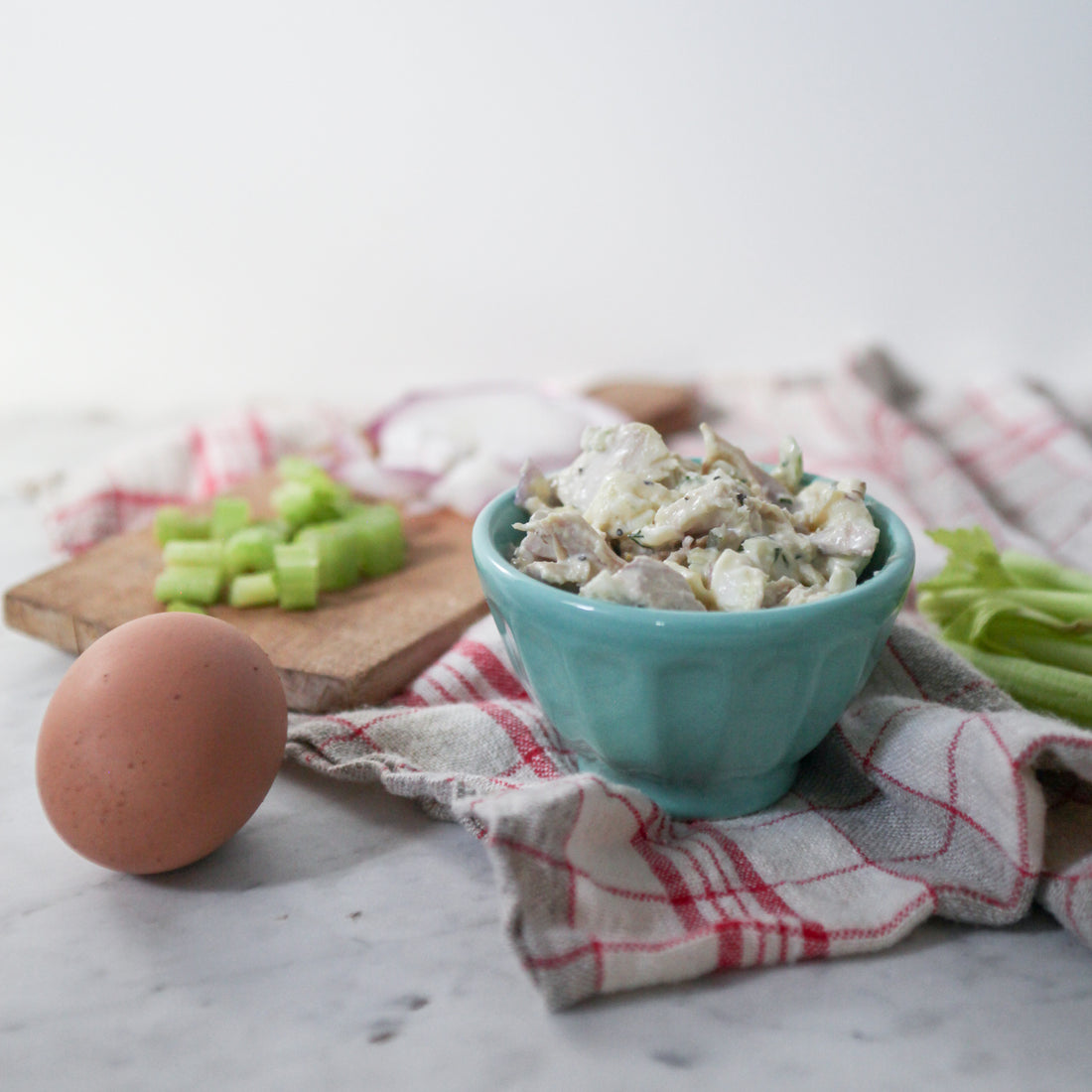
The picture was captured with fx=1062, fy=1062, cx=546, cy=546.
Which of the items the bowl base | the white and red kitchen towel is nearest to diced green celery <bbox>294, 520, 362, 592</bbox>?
the white and red kitchen towel

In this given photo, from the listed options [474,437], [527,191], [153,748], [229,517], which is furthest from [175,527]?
[527,191]

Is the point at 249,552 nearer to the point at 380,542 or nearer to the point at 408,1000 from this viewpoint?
the point at 380,542

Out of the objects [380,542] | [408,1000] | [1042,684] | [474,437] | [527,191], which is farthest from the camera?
[527,191]

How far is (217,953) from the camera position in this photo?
82 cm

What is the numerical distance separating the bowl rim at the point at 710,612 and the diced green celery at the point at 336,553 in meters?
0.51

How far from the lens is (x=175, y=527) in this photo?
5.03 ft

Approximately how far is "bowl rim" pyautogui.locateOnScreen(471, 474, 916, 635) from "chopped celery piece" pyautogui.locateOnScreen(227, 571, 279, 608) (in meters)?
0.50

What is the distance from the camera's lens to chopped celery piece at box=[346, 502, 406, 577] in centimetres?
147

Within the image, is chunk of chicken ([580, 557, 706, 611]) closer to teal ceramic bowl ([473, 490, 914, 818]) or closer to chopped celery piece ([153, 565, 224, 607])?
teal ceramic bowl ([473, 490, 914, 818])

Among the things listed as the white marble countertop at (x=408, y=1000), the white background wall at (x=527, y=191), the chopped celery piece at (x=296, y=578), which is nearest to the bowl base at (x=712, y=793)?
the white marble countertop at (x=408, y=1000)

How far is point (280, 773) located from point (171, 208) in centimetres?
175

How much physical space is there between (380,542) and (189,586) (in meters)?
0.26

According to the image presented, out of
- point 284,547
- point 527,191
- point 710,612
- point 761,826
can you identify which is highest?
point 527,191

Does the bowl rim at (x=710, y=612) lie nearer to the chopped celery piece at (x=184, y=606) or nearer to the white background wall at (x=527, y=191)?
the chopped celery piece at (x=184, y=606)
